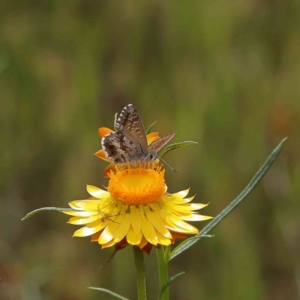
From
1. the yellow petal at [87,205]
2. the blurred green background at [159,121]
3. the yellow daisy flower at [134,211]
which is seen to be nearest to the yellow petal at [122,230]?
the yellow daisy flower at [134,211]

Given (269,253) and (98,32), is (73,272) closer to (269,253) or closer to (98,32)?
(269,253)

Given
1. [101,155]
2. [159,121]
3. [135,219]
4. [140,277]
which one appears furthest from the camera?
[159,121]

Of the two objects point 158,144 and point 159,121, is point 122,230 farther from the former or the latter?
point 159,121

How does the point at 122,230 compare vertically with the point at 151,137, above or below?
below

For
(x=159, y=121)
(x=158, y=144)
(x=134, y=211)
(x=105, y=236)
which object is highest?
(x=159, y=121)

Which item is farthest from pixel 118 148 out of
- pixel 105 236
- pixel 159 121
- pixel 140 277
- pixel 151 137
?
pixel 159 121

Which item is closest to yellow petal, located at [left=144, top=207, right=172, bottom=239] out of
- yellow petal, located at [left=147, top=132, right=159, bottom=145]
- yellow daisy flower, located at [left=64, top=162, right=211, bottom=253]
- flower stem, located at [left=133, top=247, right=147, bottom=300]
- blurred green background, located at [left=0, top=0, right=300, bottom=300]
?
yellow daisy flower, located at [left=64, top=162, right=211, bottom=253]

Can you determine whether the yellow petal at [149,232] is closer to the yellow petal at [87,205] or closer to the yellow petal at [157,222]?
the yellow petal at [157,222]
